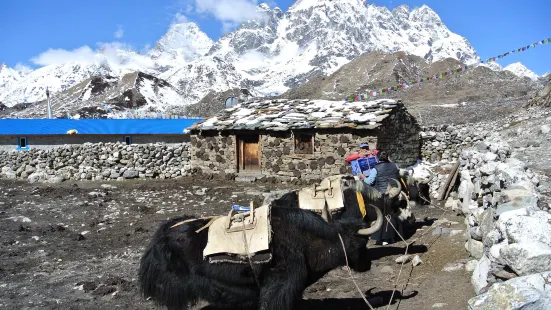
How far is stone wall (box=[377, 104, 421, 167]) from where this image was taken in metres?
13.7

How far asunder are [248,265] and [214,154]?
12219 millimetres

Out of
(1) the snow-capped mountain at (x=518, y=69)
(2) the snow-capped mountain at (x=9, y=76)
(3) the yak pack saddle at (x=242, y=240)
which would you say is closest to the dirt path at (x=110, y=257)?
(3) the yak pack saddle at (x=242, y=240)

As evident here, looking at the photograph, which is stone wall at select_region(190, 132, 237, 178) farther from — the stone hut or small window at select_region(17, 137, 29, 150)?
small window at select_region(17, 137, 29, 150)

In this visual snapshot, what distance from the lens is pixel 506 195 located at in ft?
15.3

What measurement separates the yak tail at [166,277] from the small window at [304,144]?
403 inches

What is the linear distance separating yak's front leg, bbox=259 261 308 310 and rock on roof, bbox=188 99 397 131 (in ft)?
31.0

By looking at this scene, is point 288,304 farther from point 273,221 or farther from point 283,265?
point 273,221

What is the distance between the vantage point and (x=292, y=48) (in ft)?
553

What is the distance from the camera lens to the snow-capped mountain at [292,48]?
141125 mm

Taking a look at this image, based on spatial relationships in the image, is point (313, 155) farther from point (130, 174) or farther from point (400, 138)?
point (130, 174)

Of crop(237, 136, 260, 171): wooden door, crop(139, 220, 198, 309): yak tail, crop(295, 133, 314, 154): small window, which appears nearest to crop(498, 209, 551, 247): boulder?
crop(139, 220, 198, 309): yak tail

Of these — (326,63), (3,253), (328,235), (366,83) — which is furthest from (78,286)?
(326,63)

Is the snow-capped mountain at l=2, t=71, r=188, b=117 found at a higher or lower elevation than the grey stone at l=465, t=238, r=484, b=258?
higher

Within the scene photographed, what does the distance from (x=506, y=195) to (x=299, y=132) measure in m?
9.82
